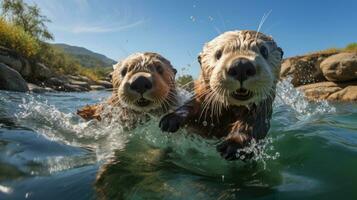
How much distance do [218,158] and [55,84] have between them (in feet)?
60.1

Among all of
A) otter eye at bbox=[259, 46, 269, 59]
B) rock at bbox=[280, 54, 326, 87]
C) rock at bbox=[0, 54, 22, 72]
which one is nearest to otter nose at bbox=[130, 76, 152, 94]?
otter eye at bbox=[259, 46, 269, 59]

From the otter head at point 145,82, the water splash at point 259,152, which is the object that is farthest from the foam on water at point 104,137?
the otter head at point 145,82

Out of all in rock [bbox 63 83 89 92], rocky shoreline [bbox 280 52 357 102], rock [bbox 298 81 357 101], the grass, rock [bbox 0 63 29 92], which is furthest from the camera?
the grass

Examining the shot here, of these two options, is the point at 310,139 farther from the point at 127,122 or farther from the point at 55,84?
the point at 55,84

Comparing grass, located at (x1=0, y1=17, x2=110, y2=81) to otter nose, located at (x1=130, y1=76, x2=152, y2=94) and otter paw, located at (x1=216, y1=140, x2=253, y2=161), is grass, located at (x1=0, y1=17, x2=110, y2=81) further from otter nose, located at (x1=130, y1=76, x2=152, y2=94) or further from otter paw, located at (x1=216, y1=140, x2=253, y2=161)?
otter paw, located at (x1=216, y1=140, x2=253, y2=161)

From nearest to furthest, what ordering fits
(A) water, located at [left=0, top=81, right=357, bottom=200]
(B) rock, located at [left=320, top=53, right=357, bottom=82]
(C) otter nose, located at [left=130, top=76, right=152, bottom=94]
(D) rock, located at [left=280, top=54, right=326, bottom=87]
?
(A) water, located at [left=0, top=81, right=357, bottom=200]
(C) otter nose, located at [left=130, top=76, right=152, bottom=94]
(B) rock, located at [left=320, top=53, right=357, bottom=82]
(D) rock, located at [left=280, top=54, right=326, bottom=87]

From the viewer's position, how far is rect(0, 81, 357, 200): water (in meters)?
3.28

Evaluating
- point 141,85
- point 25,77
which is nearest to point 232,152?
point 141,85

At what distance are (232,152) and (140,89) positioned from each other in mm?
1927

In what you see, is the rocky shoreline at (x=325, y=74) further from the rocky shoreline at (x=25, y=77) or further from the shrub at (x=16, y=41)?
the shrub at (x=16, y=41)

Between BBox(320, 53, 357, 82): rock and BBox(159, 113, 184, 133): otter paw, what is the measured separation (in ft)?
53.3

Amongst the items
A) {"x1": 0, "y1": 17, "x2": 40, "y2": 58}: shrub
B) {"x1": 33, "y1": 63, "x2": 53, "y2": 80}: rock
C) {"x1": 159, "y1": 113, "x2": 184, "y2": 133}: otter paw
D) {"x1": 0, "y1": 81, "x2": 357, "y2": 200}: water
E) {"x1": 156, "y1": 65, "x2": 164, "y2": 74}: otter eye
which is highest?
{"x1": 0, "y1": 17, "x2": 40, "y2": 58}: shrub

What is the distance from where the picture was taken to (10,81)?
13.8 meters

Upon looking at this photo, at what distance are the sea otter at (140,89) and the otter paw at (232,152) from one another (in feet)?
5.83
